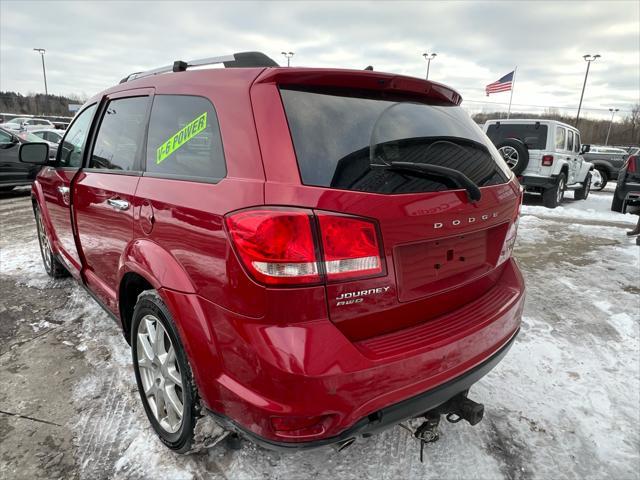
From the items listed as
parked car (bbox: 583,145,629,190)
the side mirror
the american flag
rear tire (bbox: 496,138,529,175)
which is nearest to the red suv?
the side mirror

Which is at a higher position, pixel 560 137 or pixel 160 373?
pixel 560 137

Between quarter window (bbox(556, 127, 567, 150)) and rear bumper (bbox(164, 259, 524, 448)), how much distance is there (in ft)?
33.3

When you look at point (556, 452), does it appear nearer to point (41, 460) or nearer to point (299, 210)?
point (299, 210)

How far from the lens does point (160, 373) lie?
6.73ft

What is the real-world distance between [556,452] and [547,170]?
9.34 metres

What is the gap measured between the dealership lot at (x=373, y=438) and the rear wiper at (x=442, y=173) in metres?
1.34

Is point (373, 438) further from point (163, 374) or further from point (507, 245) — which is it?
point (507, 245)

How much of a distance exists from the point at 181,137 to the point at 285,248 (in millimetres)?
922

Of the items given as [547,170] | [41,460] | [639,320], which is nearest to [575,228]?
[547,170]

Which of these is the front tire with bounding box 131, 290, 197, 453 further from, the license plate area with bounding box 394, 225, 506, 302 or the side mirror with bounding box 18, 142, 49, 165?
the side mirror with bounding box 18, 142, 49, 165

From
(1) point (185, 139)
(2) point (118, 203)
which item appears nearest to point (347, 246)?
(1) point (185, 139)

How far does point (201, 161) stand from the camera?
5.81 feet

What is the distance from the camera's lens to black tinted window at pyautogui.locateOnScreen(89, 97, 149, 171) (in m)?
2.31

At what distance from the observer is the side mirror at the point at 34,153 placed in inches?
134
